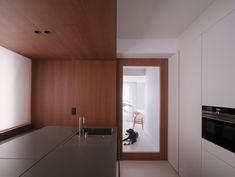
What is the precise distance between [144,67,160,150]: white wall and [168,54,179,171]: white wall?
0.89ft

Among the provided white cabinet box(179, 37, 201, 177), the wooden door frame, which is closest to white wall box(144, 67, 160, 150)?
the wooden door frame

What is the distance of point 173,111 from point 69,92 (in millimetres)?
2187

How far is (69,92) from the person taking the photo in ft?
11.7

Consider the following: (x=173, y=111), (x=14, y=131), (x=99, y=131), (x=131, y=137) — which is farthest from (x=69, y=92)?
(x=173, y=111)

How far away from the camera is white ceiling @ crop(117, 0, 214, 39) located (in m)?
2.01

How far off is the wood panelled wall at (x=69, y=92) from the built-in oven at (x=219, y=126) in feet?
6.11

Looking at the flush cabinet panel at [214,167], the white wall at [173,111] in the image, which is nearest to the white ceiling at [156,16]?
the white wall at [173,111]

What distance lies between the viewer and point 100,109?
3549 mm

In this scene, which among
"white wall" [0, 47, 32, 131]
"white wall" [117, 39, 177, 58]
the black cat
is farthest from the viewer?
the black cat

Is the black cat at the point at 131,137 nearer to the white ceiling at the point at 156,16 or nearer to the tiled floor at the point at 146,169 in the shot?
the tiled floor at the point at 146,169

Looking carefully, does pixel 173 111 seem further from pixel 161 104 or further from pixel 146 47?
pixel 146 47

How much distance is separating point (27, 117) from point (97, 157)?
8.67 ft

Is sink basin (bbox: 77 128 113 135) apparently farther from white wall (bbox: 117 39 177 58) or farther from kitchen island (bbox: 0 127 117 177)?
white wall (bbox: 117 39 177 58)

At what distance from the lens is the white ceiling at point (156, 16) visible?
2008 millimetres
